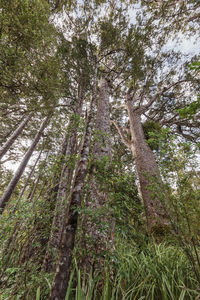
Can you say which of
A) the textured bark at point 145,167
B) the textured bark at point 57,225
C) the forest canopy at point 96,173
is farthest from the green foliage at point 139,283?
the textured bark at point 145,167

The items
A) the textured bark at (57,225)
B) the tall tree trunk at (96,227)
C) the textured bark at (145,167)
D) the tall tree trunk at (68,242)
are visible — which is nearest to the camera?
the tall tree trunk at (68,242)

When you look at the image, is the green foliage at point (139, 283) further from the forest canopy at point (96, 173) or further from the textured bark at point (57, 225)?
the textured bark at point (57, 225)

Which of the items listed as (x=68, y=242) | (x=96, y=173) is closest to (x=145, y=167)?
(x=96, y=173)

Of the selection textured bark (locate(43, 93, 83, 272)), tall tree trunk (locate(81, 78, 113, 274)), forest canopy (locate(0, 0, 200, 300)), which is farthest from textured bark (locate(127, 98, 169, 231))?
textured bark (locate(43, 93, 83, 272))

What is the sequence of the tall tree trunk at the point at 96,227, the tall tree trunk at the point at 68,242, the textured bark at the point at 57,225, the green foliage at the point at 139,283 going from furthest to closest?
1. the textured bark at the point at 57,225
2. the tall tree trunk at the point at 96,227
3. the green foliage at the point at 139,283
4. the tall tree trunk at the point at 68,242

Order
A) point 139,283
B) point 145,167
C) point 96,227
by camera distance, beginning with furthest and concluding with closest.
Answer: point 145,167 → point 96,227 → point 139,283

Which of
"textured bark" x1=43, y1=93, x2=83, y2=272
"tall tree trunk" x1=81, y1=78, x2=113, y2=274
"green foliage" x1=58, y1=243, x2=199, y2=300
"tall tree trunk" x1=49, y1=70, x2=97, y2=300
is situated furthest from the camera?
"textured bark" x1=43, y1=93, x2=83, y2=272

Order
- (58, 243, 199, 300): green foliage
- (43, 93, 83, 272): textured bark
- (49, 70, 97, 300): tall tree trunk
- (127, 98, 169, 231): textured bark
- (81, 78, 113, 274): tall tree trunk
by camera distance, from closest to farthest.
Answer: (49, 70, 97, 300): tall tree trunk < (58, 243, 199, 300): green foliage < (81, 78, 113, 274): tall tree trunk < (43, 93, 83, 272): textured bark < (127, 98, 169, 231): textured bark

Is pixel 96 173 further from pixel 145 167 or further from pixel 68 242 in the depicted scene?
pixel 145 167

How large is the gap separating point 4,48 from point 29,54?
891mm

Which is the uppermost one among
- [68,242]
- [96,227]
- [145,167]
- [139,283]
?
[145,167]

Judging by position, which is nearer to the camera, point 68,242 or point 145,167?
point 68,242

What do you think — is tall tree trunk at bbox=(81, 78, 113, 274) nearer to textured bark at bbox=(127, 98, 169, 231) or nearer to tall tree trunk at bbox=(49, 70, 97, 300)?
tall tree trunk at bbox=(49, 70, 97, 300)

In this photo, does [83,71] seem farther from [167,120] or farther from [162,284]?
→ [167,120]
